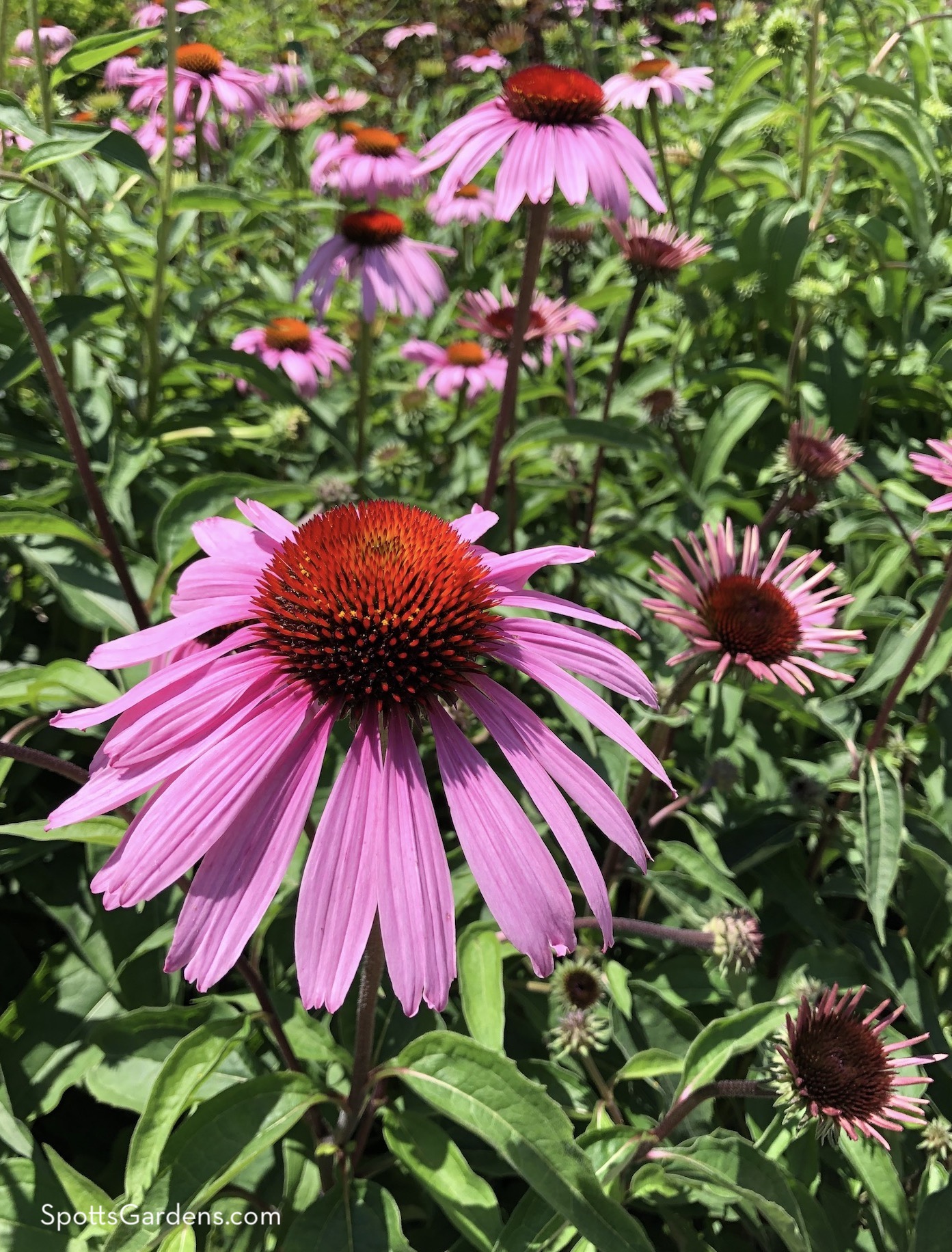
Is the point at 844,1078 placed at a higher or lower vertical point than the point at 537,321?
lower

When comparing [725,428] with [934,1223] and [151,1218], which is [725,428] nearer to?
[934,1223]

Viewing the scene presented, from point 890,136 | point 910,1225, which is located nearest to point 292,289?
point 890,136

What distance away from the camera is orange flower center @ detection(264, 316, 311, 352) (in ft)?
8.10

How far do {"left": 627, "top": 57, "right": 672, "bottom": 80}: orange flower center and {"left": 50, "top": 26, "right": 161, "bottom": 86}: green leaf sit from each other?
1.68 meters

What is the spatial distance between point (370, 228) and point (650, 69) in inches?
40.4

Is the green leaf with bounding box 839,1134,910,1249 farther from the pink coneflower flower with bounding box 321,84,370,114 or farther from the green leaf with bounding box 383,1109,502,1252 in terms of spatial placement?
the pink coneflower flower with bounding box 321,84,370,114

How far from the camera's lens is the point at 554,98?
151cm

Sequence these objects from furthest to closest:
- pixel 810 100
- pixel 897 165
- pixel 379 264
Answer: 1. pixel 379 264
2. pixel 810 100
3. pixel 897 165

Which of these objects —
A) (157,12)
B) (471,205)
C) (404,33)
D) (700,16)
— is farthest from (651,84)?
(404,33)

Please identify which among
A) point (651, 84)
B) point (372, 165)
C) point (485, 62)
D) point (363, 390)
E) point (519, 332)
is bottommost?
point (519, 332)

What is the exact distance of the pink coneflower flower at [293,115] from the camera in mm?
Answer: 2922

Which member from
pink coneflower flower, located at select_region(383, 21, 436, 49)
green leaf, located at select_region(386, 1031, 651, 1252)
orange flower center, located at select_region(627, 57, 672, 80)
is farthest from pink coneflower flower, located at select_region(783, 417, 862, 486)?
pink coneflower flower, located at select_region(383, 21, 436, 49)

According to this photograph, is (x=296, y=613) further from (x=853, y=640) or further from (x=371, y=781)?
(x=853, y=640)

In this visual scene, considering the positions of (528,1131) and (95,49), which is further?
(95,49)
